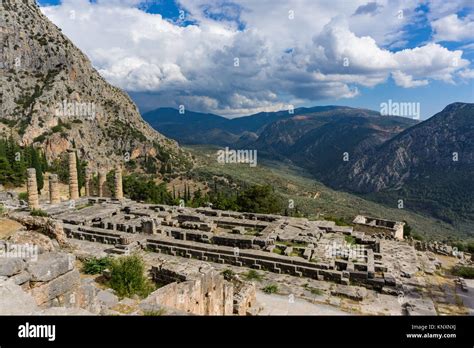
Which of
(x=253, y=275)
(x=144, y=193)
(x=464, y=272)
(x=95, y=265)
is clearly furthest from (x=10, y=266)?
(x=144, y=193)

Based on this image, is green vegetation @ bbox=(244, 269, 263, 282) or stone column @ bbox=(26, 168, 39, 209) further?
stone column @ bbox=(26, 168, 39, 209)

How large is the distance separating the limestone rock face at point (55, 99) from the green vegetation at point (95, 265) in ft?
204

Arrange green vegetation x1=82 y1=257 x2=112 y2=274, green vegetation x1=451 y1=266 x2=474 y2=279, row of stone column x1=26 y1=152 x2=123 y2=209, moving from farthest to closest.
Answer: row of stone column x1=26 y1=152 x2=123 y2=209
green vegetation x1=451 y1=266 x2=474 y2=279
green vegetation x1=82 y1=257 x2=112 y2=274

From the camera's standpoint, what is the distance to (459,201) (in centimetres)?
8225

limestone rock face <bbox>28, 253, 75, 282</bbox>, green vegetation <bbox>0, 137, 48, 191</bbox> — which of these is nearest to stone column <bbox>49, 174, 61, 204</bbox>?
green vegetation <bbox>0, 137, 48, 191</bbox>

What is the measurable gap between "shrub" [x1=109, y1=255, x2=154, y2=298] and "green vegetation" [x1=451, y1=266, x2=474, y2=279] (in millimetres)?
14715

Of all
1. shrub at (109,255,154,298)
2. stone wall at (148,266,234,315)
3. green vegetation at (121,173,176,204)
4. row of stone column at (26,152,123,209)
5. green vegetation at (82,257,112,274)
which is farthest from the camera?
green vegetation at (121,173,176,204)

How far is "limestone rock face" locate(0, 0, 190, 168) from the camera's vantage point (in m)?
69.4

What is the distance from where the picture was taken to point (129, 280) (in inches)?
443

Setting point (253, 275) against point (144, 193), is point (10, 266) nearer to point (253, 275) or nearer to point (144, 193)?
point (253, 275)

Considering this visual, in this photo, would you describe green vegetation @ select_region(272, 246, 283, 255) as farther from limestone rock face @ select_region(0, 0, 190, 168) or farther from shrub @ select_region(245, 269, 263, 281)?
limestone rock face @ select_region(0, 0, 190, 168)
